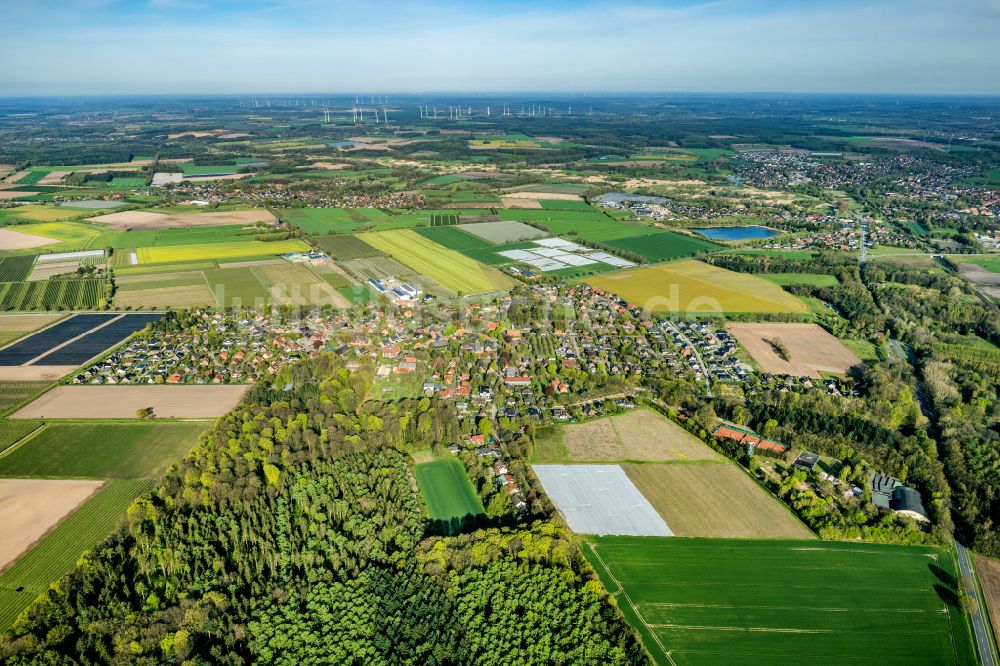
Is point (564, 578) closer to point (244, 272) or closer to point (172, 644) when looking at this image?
point (172, 644)

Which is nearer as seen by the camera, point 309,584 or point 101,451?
point 309,584

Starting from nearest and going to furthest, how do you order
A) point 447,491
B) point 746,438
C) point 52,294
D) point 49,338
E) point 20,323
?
point 447,491 → point 746,438 → point 49,338 → point 20,323 → point 52,294

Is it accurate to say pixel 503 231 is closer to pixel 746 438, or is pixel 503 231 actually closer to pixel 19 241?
pixel 746 438

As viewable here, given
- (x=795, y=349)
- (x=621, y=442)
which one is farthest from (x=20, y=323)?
(x=795, y=349)

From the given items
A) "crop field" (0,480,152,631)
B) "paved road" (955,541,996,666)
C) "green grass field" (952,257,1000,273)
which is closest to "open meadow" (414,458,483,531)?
"crop field" (0,480,152,631)

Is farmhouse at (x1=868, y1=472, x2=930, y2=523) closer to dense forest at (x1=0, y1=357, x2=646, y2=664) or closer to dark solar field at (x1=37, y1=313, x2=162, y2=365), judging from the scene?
dense forest at (x1=0, y1=357, x2=646, y2=664)

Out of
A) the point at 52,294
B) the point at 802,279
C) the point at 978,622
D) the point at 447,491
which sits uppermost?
the point at 802,279

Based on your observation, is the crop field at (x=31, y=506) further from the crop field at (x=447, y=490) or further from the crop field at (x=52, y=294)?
the crop field at (x=52, y=294)

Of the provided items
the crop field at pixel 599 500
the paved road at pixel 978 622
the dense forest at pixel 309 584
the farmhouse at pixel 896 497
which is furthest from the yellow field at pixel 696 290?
the dense forest at pixel 309 584
